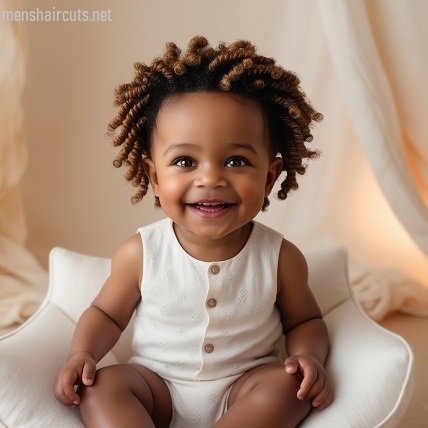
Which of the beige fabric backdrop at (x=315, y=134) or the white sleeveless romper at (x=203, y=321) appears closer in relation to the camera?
the white sleeveless romper at (x=203, y=321)

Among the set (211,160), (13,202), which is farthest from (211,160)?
(13,202)

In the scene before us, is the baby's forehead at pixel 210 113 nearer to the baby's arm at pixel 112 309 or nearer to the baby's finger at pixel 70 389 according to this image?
the baby's arm at pixel 112 309

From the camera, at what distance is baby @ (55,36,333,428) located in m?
1.46

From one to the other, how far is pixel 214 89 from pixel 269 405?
0.57 metres

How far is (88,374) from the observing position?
57.5 inches

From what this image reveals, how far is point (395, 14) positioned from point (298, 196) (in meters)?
0.65

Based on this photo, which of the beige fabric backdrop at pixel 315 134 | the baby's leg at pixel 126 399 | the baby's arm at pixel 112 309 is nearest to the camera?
the baby's leg at pixel 126 399

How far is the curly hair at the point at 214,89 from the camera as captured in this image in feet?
4.90

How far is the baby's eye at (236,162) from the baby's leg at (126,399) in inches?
17.1

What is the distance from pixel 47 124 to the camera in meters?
2.64

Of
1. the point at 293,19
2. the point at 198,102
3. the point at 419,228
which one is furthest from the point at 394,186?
the point at 198,102

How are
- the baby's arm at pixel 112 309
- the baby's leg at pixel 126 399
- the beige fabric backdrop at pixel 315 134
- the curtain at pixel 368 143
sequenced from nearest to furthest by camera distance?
the baby's leg at pixel 126 399
the baby's arm at pixel 112 309
the curtain at pixel 368 143
the beige fabric backdrop at pixel 315 134

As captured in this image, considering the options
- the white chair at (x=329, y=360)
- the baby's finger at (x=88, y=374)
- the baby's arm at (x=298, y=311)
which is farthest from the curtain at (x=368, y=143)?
the baby's finger at (x=88, y=374)

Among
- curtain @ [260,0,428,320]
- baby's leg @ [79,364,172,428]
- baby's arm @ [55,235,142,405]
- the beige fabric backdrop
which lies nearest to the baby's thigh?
baby's leg @ [79,364,172,428]
